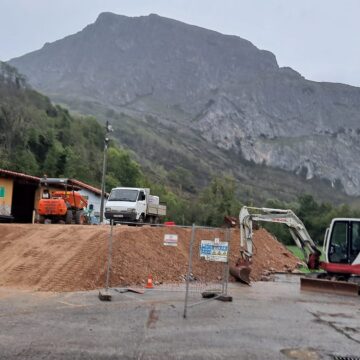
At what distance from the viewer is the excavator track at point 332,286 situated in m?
19.3

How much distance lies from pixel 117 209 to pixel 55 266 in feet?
41.6

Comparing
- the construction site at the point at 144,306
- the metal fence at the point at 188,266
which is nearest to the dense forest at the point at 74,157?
the metal fence at the point at 188,266

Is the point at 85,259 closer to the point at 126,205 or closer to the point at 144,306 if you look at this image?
the point at 144,306

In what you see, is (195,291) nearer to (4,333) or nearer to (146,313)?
(146,313)

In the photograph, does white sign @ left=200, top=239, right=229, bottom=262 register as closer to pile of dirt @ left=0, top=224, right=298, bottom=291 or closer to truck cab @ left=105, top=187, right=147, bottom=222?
pile of dirt @ left=0, top=224, right=298, bottom=291

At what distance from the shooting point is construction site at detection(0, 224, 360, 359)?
978 centimetres

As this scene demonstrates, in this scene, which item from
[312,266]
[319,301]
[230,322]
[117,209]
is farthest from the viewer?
[117,209]

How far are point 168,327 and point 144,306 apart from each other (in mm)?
2673

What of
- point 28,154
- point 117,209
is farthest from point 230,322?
point 28,154

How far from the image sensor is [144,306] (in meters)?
14.1

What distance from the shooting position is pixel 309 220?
93312 millimetres

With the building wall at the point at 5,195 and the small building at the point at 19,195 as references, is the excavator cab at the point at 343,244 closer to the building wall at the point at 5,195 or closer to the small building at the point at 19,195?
the small building at the point at 19,195

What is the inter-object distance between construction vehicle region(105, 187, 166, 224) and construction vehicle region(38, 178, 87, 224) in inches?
74.0

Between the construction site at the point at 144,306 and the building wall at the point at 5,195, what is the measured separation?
10.2m
